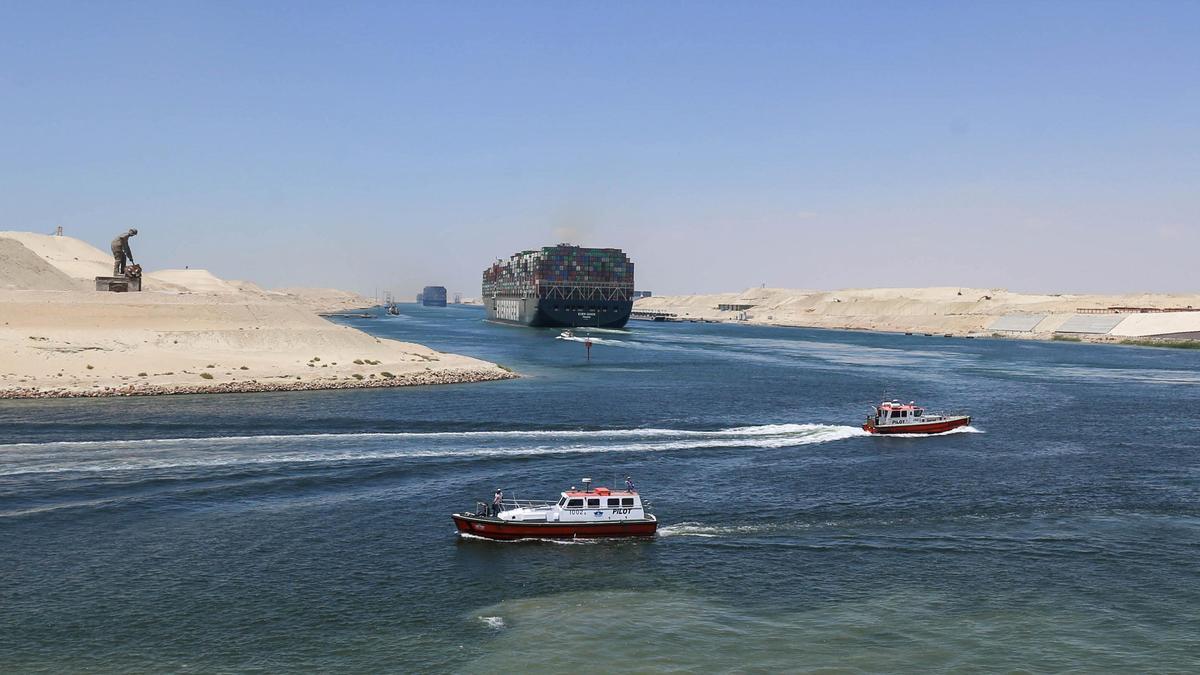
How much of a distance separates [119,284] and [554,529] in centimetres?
11144

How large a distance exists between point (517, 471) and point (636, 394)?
4477 cm

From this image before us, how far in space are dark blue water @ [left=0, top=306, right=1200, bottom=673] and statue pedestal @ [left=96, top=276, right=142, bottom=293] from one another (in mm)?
53928

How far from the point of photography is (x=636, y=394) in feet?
336

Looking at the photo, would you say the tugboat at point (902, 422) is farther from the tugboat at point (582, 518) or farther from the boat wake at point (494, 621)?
the boat wake at point (494, 621)

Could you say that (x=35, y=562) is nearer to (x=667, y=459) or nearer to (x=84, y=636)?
(x=84, y=636)

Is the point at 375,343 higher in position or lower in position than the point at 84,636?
higher

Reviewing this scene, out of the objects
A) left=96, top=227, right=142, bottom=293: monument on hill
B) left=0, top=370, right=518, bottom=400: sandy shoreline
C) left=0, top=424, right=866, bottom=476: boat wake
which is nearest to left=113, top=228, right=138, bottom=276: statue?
left=96, top=227, right=142, bottom=293: monument on hill

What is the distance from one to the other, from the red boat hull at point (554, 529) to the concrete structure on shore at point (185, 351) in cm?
5905

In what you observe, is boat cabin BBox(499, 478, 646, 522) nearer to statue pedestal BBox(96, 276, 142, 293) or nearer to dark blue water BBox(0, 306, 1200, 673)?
dark blue water BBox(0, 306, 1200, 673)

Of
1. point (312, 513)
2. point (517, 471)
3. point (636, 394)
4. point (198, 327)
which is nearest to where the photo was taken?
point (312, 513)

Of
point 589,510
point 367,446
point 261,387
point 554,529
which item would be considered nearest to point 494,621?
point 554,529

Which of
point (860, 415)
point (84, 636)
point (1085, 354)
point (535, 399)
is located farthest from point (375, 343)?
point (1085, 354)

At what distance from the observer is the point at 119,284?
426ft

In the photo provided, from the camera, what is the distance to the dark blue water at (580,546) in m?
31.5
